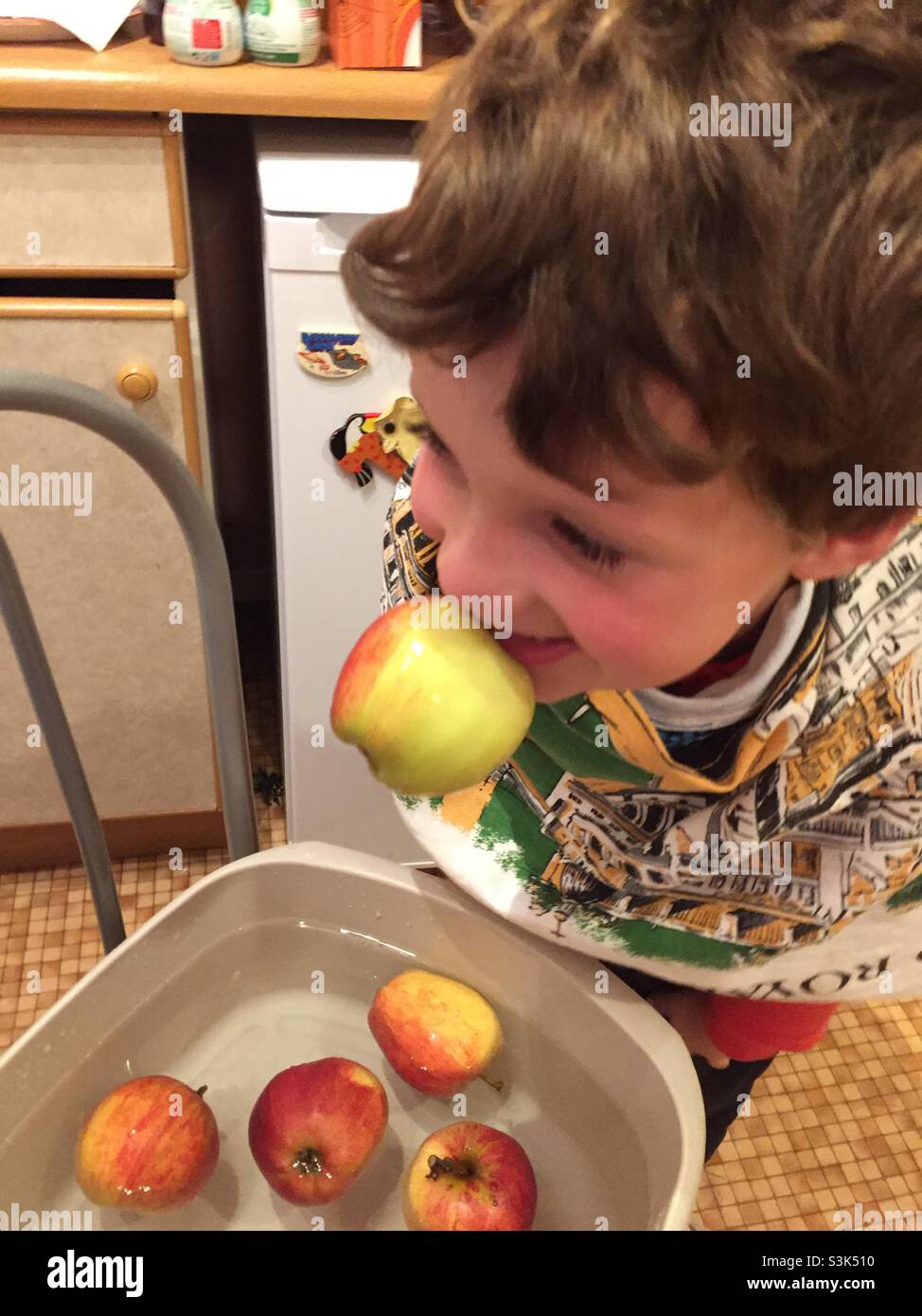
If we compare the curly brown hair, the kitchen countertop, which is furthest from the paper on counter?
the curly brown hair

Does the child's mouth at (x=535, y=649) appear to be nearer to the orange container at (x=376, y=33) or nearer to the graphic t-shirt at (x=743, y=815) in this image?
the graphic t-shirt at (x=743, y=815)

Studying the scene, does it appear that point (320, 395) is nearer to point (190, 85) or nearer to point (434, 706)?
point (190, 85)

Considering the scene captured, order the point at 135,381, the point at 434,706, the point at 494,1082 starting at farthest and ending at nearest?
the point at 135,381
the point at 494,1082
the point at 434,706

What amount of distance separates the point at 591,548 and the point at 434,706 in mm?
103

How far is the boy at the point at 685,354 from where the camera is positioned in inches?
13.3

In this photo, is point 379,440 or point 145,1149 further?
point 379,440

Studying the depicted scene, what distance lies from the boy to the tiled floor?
69cm

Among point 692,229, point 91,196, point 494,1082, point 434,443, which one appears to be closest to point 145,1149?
point 494,1082

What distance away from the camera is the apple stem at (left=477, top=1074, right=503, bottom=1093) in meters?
0.67

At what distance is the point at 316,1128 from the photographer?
0.60 metres

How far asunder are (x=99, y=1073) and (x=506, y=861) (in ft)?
0.94

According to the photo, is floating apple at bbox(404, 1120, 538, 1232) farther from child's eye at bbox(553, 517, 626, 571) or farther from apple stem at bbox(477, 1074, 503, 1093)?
child's eye at bbox(553, 517, 626, 571)

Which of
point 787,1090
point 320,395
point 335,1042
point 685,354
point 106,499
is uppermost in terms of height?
point 685,354

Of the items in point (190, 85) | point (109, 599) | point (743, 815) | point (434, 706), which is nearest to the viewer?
point (434, 706)
